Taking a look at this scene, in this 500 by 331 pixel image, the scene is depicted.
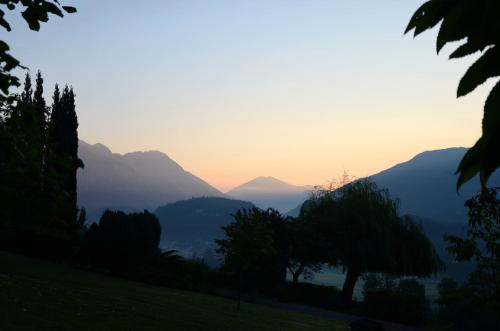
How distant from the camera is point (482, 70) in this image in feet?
3.56

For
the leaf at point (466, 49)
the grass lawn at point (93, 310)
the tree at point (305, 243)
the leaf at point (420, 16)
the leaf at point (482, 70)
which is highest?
the tree at point (305, 243)

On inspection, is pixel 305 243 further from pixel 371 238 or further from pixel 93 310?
pixel 93 310

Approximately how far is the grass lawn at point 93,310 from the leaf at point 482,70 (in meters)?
12.8

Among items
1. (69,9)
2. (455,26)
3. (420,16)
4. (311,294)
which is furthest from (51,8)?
(311,294)

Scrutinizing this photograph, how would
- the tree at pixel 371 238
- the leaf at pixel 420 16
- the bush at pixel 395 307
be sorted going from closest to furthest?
the leaf at pixel 420 16 < the bush at pixel 395 307 < the tree at pixel 371 238

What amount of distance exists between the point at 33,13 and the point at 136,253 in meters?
29.1

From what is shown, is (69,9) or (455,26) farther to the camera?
(69,9)

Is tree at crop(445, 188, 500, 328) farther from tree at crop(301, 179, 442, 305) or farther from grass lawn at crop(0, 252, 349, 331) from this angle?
tree at crop(301, 179, 442, 305)

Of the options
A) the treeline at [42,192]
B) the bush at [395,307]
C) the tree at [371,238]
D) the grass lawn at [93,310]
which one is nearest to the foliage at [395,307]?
the bush at [395,307]

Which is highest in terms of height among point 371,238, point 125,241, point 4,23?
point 371,238

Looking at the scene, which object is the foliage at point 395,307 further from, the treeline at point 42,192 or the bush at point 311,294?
the treeline at point 42,192

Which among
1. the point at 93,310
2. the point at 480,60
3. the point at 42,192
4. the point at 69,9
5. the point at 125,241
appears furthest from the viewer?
the point at 125,241

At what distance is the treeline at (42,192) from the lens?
7.45 m

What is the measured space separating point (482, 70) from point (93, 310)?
16.4 meters
